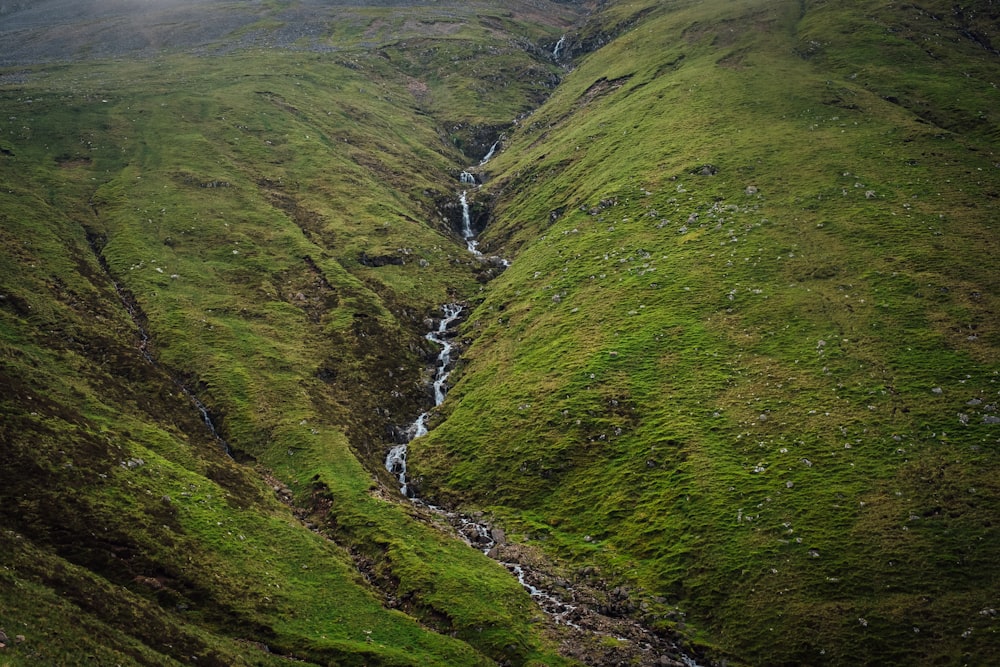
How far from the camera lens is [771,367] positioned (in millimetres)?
56844

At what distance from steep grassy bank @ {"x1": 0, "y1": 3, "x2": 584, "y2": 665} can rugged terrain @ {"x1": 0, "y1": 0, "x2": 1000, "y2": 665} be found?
13.7 inches

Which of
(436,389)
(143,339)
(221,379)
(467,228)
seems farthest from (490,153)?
(221,379)

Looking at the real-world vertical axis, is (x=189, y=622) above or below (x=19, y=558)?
below

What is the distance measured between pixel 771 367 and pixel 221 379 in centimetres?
5695

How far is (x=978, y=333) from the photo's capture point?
52500 millimetres

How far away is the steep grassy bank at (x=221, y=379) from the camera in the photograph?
36062 mm

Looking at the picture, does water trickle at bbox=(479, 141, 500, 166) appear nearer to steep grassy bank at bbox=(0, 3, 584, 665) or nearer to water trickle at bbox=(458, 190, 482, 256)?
steep grassy bank at bbox=(0, 3, 584, 665)

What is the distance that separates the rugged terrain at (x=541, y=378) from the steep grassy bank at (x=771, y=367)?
0.31 meters

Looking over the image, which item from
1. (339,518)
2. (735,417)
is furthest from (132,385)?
(735,417)

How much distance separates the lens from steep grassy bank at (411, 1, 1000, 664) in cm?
4059

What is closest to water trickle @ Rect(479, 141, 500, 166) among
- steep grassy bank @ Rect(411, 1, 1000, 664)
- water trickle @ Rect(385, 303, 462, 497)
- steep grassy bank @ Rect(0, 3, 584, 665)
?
steep grassy bank @ Rect(0, 3, 584, 665)

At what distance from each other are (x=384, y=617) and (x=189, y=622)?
12.4 m

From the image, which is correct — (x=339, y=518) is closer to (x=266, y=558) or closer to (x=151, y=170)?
(x=266, y=558)

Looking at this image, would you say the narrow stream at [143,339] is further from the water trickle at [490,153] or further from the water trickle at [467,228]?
the water trickle at [490,153]
